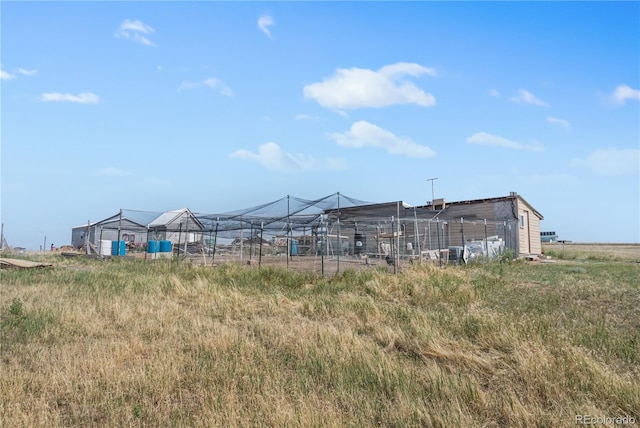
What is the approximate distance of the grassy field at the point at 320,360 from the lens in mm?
3359

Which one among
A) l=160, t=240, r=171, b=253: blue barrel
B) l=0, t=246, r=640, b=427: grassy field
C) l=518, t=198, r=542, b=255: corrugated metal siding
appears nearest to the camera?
l=0, t=246, r=640, b=427: grassy field

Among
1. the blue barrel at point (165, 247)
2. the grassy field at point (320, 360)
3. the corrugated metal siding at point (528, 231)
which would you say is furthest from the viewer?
the blue barrel at point (165, 247)

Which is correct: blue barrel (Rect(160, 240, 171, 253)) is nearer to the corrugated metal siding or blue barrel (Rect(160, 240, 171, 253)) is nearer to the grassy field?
the grassy field

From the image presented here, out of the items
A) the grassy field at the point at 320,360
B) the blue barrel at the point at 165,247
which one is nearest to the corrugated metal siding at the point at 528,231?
the grassy field at the point at 320,360

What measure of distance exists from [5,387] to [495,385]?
479 cm

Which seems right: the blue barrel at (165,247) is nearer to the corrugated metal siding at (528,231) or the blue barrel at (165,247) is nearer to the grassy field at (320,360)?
the grassy field at (320,360)

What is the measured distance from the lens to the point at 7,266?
595 inches

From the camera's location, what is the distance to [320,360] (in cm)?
458

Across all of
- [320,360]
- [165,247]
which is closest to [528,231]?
[165,247]

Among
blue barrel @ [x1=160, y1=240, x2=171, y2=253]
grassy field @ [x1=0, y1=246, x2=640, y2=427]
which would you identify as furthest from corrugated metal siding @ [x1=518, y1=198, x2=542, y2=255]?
blue barrel @ [x1=160, y1=240, x2=171, y2=253]

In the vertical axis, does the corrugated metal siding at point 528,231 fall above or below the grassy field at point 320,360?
above

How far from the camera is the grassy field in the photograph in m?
3.36

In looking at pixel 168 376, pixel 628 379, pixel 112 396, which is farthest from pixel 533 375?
pixel 112 396

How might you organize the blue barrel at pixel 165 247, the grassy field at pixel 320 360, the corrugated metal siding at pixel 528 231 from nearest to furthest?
the grassy field at pixel 320 360, the corrugated metal siding at pixel 528 231, the blue barrel at pixel 165 247
